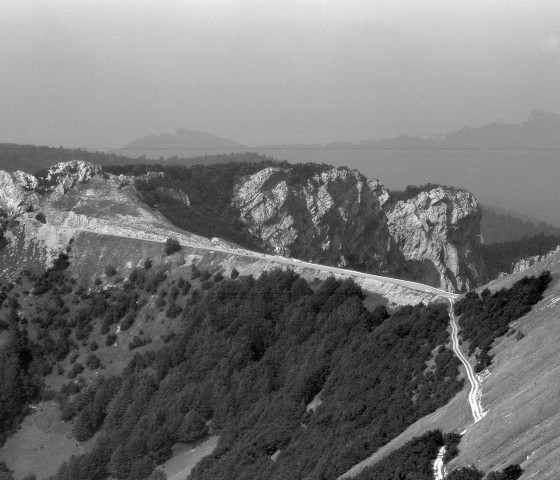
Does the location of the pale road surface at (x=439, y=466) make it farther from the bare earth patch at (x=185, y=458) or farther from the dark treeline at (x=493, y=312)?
the bare earth patch at (x=185, y=458)

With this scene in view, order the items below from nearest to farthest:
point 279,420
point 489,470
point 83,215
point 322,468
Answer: point 489,470 < point 322,468 < point 279,420 < point 83,215

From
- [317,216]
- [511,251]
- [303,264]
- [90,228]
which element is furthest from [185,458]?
[511,251]

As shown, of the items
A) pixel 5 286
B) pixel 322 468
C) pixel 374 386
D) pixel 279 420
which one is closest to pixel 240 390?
pixel 279 420

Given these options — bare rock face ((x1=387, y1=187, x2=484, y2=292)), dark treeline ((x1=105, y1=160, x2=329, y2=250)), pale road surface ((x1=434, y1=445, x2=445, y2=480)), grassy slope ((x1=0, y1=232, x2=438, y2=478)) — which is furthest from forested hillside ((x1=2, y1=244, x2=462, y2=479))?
bare rock face ((x1=387, y1=187, x2=484, y2=292))

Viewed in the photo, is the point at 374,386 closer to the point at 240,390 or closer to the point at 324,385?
the point at 324,385

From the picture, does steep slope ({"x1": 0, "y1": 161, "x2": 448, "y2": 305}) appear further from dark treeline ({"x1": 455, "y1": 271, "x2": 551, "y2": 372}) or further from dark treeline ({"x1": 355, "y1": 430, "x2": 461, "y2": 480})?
dark treeline ({"x1": 355, "y1": 430, "x2": 461, "y2": 480})
